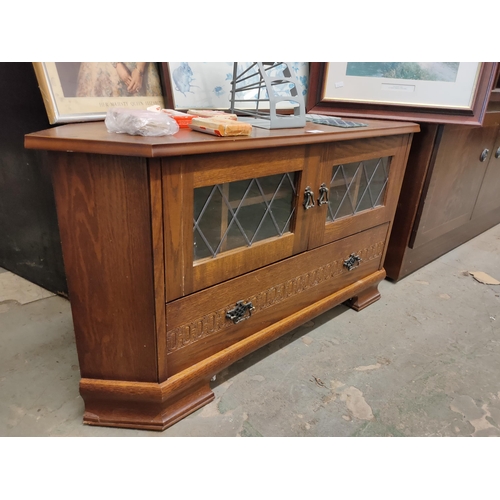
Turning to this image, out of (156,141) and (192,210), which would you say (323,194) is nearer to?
(192,210)

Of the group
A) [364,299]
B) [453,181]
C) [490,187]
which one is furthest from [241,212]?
[490,187]

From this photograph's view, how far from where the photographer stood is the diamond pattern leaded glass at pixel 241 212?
3.15 ft

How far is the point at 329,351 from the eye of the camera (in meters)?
1.43

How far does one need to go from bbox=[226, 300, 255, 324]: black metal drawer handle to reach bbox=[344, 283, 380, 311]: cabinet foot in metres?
0.70

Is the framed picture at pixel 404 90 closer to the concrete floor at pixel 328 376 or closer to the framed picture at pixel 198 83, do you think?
the framed picture at pixel 198 83

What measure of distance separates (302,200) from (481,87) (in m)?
0.84

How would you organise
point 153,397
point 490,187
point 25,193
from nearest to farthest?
point 153,397 < point 25,193 < point 490,187

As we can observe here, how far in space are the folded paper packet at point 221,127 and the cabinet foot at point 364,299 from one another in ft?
3.29

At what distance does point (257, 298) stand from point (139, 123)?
0.61m

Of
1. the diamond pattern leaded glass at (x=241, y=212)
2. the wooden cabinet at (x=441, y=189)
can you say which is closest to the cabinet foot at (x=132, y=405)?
the diamond pattern leaded glass at (x=241, y=212)

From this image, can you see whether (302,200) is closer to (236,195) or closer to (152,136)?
(236,195)

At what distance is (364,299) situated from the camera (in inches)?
67.7

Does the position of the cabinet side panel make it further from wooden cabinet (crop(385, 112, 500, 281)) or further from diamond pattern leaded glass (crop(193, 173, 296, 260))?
wooden cabinet (crop(385, 112, 500, 281))

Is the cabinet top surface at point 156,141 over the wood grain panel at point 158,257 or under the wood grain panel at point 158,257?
over
